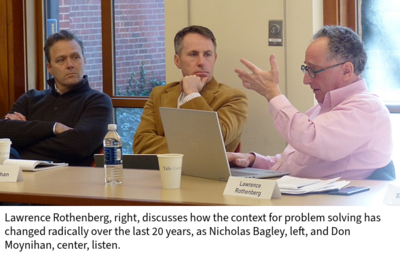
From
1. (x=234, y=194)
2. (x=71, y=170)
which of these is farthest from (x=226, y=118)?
(x=234, y=194)

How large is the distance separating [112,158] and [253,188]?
0.57 meters

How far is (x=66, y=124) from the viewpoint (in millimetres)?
3287

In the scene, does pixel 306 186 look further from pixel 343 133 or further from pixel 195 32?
pixel 195 32

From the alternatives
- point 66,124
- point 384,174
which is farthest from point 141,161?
point 66,124

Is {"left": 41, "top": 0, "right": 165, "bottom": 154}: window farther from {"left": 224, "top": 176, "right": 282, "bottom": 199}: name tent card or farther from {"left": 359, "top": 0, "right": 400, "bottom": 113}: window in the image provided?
{"left": 224, "top": 176, "right": 282, "bottom": 199}: name tent card

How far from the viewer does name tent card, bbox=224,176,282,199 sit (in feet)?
5.08

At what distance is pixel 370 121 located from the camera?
6.49 ft

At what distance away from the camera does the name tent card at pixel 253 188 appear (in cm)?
155

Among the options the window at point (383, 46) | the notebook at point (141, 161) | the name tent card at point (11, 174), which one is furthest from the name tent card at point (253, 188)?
the window at point (383, 46)

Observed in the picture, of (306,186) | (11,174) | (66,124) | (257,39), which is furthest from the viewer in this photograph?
(66,124)

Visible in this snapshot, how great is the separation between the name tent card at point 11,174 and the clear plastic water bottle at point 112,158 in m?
0.36

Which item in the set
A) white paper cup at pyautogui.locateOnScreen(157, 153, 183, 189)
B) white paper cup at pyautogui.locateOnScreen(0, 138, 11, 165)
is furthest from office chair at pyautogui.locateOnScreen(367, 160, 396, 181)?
white paper cup at pyautogui.locateOnScreen(0, 138, 11, 165)

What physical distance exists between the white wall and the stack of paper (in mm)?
1269
